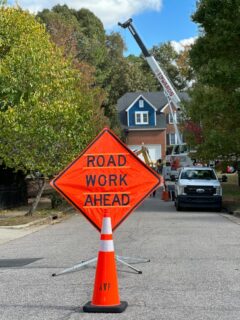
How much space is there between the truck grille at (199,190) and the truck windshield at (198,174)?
1.13 meters

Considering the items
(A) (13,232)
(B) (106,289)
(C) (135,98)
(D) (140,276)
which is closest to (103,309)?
(B) (106,289)

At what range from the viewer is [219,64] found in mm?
21781

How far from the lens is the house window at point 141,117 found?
234 feet

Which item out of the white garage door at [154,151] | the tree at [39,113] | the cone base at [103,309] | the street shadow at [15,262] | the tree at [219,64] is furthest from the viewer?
the white garage door at [154,151]

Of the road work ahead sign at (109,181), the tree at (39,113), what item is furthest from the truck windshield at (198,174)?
the road work ahead sign at (109,181)

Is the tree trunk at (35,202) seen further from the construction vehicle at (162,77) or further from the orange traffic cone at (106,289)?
the construction vehicle at (162,77)

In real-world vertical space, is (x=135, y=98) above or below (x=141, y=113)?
above

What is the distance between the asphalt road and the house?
54.7 metres

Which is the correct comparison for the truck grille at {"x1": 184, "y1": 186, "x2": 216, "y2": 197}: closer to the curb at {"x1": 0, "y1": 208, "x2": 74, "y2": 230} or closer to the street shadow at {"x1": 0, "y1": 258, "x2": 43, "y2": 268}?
the curb at {"x1": 0, "y1": 208, "x2": 74, "y2": 230}

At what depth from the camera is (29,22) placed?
2597cm

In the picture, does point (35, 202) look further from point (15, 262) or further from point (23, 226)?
point (15, 262)

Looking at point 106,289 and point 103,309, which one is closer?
point 103,309

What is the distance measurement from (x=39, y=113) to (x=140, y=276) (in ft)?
38.9

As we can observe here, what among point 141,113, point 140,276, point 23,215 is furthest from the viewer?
point 141,113
